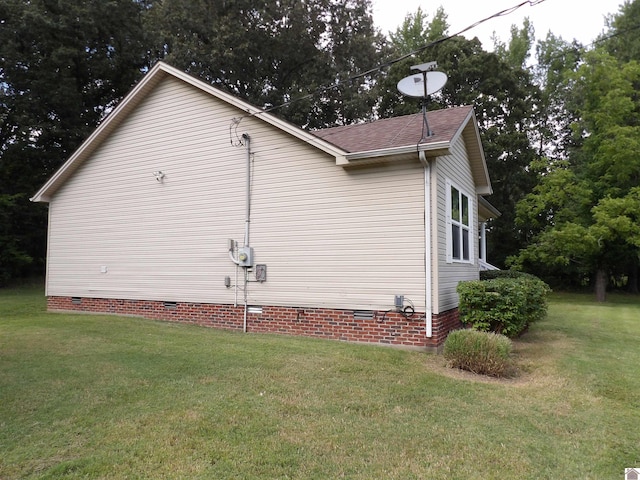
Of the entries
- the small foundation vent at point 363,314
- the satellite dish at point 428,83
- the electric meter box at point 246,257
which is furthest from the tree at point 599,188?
the electric meter box at point 246,257

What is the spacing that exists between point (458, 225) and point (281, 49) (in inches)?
821

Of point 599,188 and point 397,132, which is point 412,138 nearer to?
point 397,132

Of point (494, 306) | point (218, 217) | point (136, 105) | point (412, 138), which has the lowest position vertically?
point (494, 306)

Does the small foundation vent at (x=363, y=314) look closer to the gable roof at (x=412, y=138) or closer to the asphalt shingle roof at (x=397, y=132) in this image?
the gable roof at (x=412, y=138)

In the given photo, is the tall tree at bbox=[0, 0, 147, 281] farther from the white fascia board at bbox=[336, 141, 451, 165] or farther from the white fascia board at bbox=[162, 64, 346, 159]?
the white fascia board at bbox=[336, 141, 451, 165]

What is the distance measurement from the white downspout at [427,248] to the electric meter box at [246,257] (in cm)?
352

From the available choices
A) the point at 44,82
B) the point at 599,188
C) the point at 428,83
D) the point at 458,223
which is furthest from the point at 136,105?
the point at 599,188

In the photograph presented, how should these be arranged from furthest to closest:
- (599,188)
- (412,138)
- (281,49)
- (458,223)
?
(281,49)
(599,188)
(458,223)
(412,138)

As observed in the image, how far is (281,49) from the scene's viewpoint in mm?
26219

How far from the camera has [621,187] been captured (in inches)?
850

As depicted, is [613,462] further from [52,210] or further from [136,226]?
[52,210]

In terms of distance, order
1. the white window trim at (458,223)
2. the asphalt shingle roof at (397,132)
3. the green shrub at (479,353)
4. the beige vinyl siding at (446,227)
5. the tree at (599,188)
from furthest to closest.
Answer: the tree at (599,188) → the white window trim at (458,223) → the asphalt shingle roof at (397,132) → the beige vinyl siding at (446,227) → the green shrub at (479,353)

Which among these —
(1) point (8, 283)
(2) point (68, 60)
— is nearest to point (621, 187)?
(2) point (68, 60)

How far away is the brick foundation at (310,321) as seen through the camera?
7574 mm
